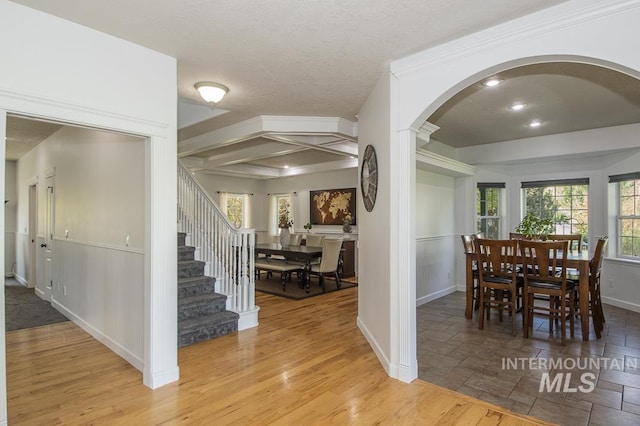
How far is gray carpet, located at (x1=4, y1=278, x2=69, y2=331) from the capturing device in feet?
14.7

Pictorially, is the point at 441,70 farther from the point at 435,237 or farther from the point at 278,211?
the point at 278,211

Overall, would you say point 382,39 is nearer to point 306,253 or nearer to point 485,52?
point 485,52

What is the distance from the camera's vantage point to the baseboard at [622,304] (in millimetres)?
4990

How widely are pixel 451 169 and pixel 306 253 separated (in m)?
2.78

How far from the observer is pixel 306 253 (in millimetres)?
6195

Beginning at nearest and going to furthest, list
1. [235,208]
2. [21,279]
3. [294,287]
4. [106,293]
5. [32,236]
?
1. [106,293]
2. [32,236]
3. [294,287]
4. [21,279]
5. [235,208]

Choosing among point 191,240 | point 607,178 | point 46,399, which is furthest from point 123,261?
point 607,178

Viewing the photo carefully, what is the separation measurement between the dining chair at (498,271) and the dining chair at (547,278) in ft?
0.40

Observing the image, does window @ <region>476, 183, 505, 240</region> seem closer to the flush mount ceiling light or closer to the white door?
the flush mount ceiling light

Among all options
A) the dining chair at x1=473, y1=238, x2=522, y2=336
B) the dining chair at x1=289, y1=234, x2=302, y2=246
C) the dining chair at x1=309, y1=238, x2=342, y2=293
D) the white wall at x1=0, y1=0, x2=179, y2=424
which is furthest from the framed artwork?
the white wall at x1=0, y1=0, x2=179, y2=424

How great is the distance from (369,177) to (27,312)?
511cm

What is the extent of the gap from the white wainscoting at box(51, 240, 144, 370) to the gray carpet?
18cm

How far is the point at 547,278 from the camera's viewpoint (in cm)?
382

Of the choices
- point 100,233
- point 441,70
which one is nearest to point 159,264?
point 100,233
